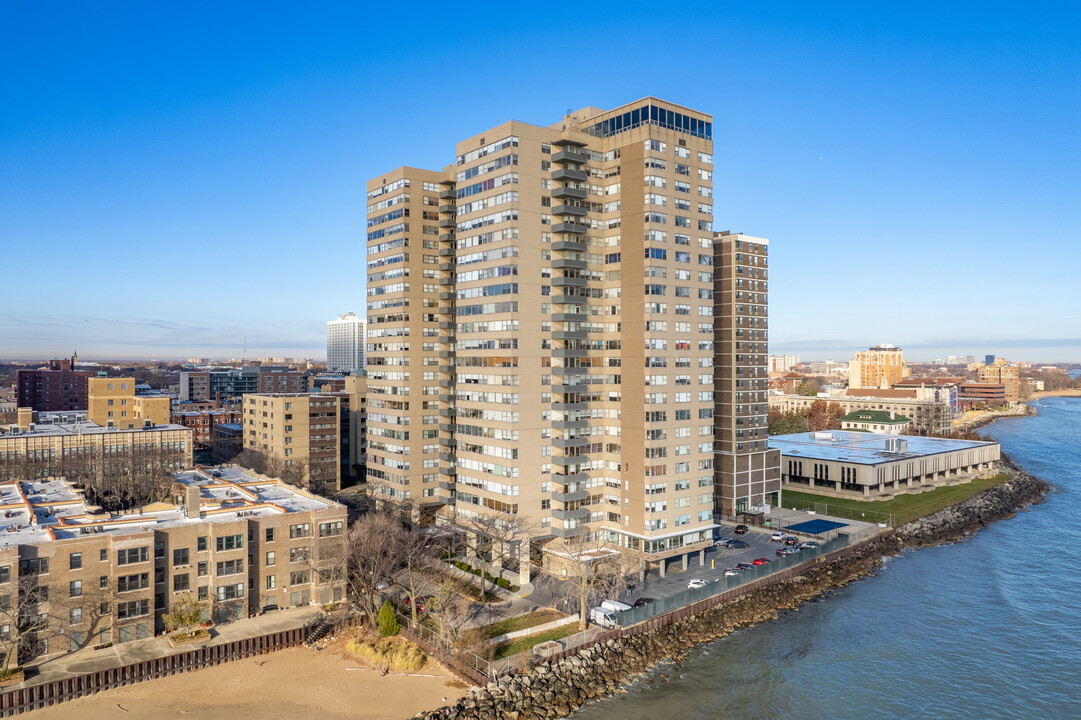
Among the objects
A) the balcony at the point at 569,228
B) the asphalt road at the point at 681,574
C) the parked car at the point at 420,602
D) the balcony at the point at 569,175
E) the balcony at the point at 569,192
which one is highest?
the balcony at the point at 569,175

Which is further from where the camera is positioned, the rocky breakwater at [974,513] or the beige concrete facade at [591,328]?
the rocky breakwater at [974,513]

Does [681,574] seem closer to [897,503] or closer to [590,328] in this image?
[590,328]

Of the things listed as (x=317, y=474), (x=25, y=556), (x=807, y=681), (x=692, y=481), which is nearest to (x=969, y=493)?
(x=692, y=481)

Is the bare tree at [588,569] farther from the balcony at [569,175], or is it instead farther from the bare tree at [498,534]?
the balcony at [569,175]

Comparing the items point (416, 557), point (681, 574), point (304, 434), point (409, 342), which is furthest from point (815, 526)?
point (304, 434)

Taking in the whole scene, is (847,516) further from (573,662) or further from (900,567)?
(573,662)

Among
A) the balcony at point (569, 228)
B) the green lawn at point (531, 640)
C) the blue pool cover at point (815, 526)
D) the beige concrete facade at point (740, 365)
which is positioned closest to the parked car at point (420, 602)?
the green lawn at point (531, 640)

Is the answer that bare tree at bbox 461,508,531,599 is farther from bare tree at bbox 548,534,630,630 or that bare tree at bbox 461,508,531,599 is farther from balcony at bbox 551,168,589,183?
balcony at bbox 551,168,589,183
